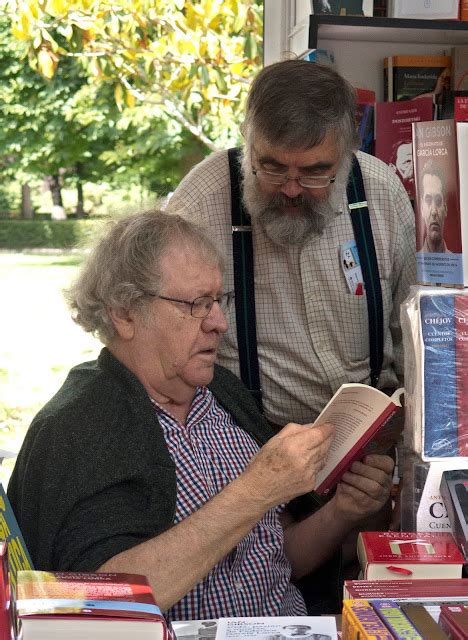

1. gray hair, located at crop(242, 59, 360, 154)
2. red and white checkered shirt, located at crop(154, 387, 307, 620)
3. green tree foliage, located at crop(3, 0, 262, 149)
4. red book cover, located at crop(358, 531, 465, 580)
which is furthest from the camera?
green tree foliage, located at crop(3, 0, 262, 149)

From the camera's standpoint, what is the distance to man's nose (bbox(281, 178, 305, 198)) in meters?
2.23

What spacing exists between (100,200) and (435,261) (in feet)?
37.2

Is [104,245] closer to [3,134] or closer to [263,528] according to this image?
[263,528]

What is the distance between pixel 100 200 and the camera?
12.8 metres

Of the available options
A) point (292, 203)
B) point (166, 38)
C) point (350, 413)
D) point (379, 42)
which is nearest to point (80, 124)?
point (166, 38)

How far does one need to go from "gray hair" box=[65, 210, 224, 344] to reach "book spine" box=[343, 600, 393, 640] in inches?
32.4

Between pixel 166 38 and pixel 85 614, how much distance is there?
5.98m

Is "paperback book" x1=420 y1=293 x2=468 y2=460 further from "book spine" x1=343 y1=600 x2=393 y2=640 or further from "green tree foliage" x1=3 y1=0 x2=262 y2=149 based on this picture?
"green tree foliage" x1=3 y1=0 x2=262 y2=149

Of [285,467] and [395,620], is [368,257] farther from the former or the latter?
[395,620]

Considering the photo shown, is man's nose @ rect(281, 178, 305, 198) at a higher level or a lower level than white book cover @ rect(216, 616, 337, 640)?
higher

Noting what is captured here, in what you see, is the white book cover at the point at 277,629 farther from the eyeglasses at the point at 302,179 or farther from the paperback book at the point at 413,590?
the eyeglasses at the point at 302,179

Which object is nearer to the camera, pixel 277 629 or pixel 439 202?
pixel 277 629

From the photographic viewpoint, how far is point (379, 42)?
2918 mm

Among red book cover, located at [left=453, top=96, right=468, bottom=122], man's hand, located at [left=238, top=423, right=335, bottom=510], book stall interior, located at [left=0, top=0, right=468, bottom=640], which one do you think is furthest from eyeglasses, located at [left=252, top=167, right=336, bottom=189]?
man's hand, located at [left=238, top=423, right=335, bottom=510]
